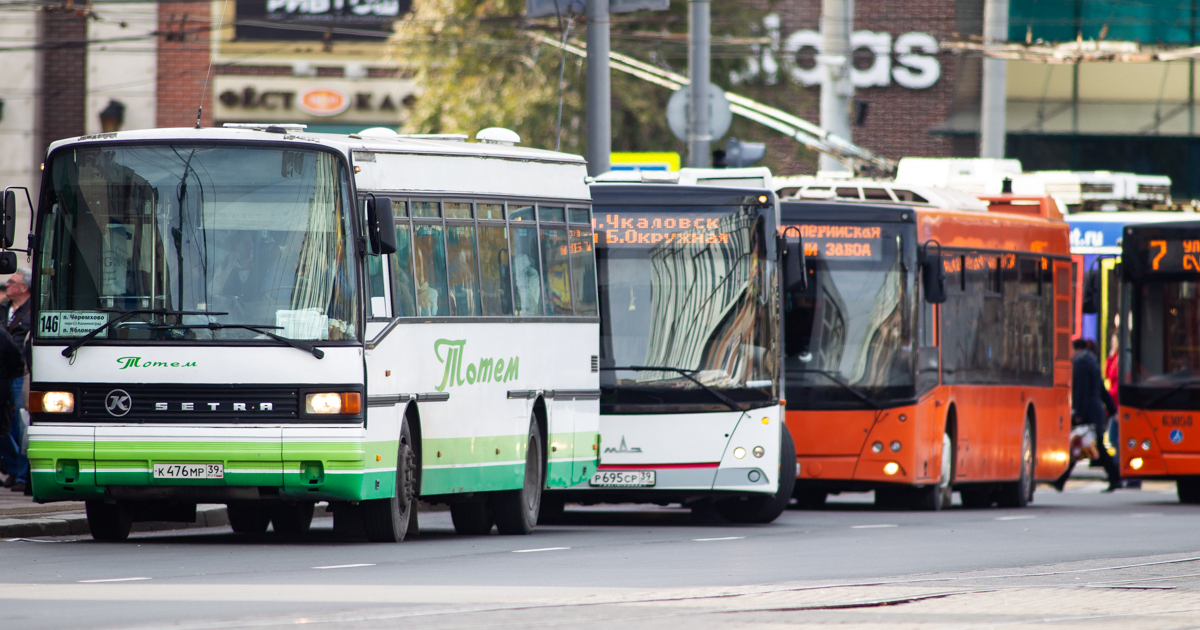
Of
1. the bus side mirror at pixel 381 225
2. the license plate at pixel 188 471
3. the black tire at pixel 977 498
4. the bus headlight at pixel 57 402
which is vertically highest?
the bus side mirror at pixel 381 225

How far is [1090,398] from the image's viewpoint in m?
28.4

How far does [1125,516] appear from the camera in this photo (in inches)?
833

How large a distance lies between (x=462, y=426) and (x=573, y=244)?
233cm

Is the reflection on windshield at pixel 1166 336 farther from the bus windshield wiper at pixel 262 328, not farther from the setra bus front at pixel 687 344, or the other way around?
the bus windshield wiper at pixel 262 328

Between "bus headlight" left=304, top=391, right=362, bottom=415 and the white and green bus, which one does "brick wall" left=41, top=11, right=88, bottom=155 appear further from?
"bus headlight" left=304, top=391, right=362, bottom=415

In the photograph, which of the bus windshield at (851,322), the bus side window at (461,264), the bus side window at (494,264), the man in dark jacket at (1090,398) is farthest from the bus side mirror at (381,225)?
the man in dark jacket at (1090,398)

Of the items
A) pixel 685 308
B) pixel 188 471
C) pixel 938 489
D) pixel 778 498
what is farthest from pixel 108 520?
pixel 938 489

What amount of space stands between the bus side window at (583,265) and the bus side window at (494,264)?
3.53 ft

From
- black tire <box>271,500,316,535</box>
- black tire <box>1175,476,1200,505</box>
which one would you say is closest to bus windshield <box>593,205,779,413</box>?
black tire <box>271,500,316,535</box>

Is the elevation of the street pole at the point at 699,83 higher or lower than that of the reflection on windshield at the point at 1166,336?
higher

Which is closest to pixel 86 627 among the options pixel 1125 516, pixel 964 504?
pixel 1125 516

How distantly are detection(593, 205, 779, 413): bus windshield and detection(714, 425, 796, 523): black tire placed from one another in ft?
2.86

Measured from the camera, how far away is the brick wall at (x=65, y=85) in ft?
132

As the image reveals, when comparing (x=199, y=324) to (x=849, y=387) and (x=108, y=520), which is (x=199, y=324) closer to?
(x=108, y=520)
